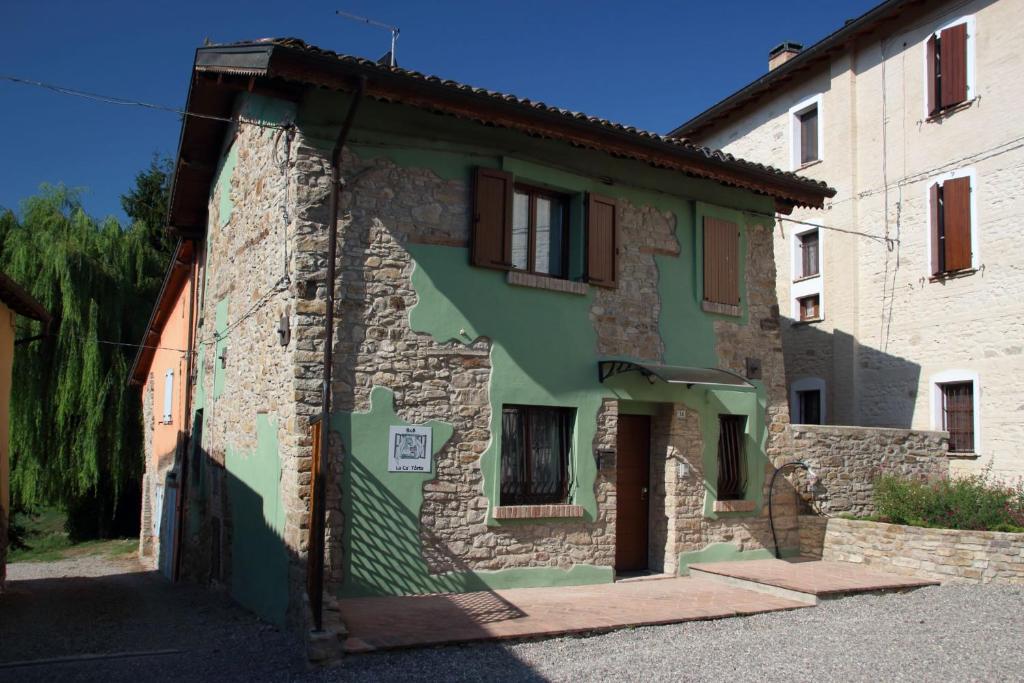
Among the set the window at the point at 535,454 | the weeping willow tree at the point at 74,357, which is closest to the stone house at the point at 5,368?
the weeping willow tree at the point at 74,357

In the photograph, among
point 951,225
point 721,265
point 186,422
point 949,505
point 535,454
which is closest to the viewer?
point 535,454

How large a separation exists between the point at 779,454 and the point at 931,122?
701 centimetres

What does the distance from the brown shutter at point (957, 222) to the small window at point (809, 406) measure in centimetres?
354

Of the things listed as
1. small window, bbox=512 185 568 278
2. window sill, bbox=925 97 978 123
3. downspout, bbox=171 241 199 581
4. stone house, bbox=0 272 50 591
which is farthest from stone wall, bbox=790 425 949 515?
stone house, bbox=0 272 50 591

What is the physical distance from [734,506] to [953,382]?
18.4 ft

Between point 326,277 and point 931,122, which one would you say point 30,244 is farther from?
point 931,122

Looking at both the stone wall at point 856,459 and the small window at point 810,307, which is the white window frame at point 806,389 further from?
the stone wall at point 856,459

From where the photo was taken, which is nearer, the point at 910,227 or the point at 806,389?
the point at 910,227

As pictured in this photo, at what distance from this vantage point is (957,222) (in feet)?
46.1

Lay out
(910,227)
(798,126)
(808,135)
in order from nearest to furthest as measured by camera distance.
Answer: (910,227) < (808,135) < (798,126)

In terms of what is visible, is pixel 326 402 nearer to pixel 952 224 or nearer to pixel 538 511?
pixel 538 511

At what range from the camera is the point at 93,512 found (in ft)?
69.4

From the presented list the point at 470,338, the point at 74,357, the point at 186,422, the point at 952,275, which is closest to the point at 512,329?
the point at 470,338

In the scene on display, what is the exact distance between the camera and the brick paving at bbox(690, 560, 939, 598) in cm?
928
